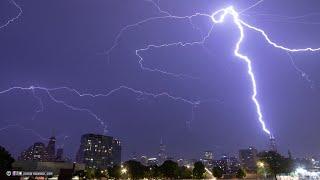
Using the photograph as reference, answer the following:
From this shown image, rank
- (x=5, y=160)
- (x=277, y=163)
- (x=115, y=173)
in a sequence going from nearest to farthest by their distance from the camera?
(x=5, y=160) → (x=277, y=163) → (x=115, y=173)

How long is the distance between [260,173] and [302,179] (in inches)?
1583

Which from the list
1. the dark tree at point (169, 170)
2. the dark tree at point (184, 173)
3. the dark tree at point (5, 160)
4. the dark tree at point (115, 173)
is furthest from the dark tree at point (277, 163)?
the dark tree at point (5, 160)

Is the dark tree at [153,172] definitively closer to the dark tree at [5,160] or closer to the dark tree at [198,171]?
the dark tree at [198,171]

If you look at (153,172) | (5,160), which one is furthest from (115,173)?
(5,160)

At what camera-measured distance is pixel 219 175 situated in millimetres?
95000

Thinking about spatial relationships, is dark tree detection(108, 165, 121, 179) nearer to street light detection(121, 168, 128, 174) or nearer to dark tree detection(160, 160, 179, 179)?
street light detection(121, 168, 128, 174)

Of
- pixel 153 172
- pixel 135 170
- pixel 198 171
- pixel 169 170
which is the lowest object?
pixel 198 171

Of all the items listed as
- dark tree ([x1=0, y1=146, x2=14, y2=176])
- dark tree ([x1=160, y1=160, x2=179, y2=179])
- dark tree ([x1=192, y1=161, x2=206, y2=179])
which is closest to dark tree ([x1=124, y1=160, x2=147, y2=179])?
dark tree ([x1=160, y1=160, x2=179, y2=179])

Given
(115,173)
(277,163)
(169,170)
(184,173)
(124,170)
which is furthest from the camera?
(115,173)

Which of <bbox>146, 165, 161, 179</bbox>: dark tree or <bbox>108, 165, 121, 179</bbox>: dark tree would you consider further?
<bbox>108, 165, 121, 179</bbox>: dark tree

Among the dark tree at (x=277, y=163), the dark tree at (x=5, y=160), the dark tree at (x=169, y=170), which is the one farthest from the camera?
the dark tree at (x=169, y=170)

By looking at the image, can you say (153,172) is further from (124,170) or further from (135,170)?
(124,170)

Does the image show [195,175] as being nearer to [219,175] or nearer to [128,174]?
[219,175]

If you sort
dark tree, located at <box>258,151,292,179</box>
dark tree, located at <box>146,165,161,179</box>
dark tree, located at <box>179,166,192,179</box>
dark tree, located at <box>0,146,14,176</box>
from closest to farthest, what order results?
dark tree, located at <box>0,146,14,176</box> < dark tree, located at <box>258,151,292,179</box> < dark tree, located at <box>146,165,161,179</box> < dark tree, located at <box>179,166,192,179</box>
